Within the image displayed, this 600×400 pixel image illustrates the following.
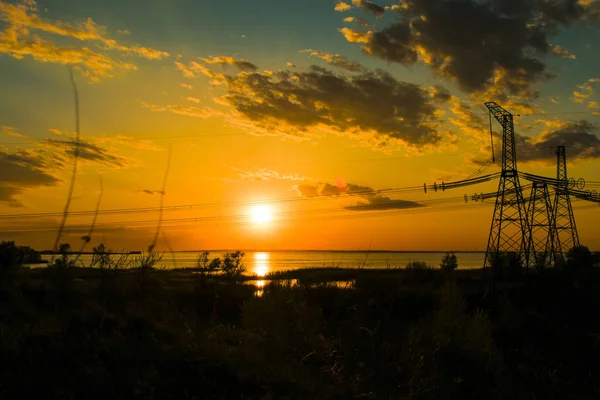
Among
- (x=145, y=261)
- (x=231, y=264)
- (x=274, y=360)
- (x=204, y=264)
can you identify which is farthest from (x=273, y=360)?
(x=231, y=264)

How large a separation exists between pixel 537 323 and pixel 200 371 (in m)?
20.6

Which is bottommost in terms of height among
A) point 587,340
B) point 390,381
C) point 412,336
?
point 587,340

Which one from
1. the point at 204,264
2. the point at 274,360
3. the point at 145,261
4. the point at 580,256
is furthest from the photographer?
the point at 580,256

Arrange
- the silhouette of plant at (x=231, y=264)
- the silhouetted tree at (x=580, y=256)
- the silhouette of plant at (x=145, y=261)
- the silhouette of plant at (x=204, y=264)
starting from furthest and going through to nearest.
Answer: the silhouette of plant at (x=231, y=264)
the silhouetted tree at (x=580, y=256)
the silhouette of plant at (x=204, y=264)
the silhouette of plant at (x=145, y=261)

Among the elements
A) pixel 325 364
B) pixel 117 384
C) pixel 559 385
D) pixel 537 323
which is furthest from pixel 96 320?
pixel 537 323

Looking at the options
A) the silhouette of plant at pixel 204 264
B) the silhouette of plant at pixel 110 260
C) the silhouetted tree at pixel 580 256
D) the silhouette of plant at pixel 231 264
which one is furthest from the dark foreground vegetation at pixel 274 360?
the silhouetted tree at pixel 580 256

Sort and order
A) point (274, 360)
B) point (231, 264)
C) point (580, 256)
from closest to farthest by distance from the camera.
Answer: point (274, 360), point (580, 256), point (231, 264)

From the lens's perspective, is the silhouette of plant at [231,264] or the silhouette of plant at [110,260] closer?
the silhouette of plant at [110,260]

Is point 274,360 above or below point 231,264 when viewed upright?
below

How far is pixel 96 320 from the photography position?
15.8 m

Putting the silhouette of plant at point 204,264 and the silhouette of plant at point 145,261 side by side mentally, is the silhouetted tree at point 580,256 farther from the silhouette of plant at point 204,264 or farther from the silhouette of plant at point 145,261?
the silhouette of plant at point 145,261

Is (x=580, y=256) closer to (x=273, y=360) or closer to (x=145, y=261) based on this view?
(x=145, y=261)

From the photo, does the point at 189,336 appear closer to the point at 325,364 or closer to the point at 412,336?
the point at 325,364

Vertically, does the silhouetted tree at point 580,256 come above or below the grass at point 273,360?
above
